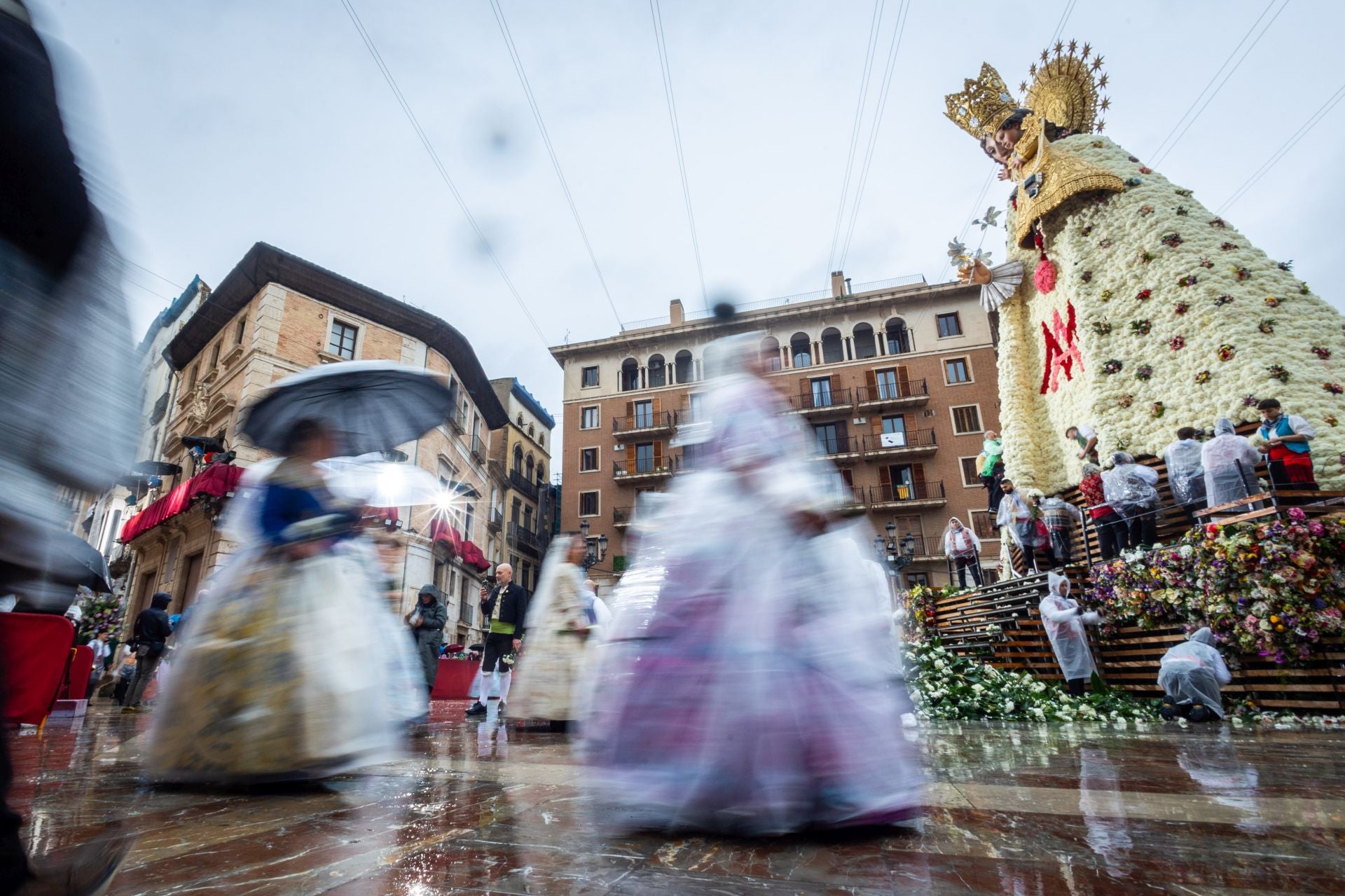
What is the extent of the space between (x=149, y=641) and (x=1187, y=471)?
585 inches

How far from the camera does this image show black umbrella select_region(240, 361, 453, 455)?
116 inches

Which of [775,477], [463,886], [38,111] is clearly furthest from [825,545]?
[38,111]

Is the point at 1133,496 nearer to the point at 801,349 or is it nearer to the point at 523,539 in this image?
the point at 801,349

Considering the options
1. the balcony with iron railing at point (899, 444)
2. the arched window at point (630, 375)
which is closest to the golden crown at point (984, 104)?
the balcony with iron railing at point (899, 444)

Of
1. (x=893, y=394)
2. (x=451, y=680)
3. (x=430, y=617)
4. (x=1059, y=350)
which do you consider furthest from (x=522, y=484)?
(x=1059, y=350)

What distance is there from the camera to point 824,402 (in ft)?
106

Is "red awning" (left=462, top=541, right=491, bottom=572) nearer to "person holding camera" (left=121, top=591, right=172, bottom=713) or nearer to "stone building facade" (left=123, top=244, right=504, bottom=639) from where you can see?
"stone building facade" (left=123, top=244, right=504, bottom=639)

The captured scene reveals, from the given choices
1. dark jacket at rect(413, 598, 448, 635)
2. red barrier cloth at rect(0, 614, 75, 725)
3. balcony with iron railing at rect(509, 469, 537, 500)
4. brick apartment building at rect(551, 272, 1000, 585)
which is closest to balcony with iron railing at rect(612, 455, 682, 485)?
brick apartment building at rect(551, 272, 1000, 585)

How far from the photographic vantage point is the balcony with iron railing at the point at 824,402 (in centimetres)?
3131

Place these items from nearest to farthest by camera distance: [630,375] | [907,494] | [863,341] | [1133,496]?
[1133,496] < [907,494] < [863,341] < [630,375]

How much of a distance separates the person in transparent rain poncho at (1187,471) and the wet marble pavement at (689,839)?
661cm

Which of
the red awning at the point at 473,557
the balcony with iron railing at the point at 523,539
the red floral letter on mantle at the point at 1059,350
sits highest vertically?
the balcony with iron railing at the point at 523,539

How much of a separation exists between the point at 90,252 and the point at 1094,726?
307 inches

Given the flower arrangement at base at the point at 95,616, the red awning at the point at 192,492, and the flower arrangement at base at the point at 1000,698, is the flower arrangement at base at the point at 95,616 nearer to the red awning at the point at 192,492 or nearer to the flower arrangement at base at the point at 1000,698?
the red awning at the point at 192,492
